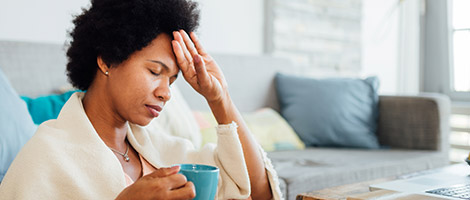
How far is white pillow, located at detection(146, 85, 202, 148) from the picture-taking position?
187 cm

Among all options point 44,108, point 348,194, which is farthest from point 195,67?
point 44,108

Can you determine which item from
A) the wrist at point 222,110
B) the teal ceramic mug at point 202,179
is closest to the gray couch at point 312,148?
the wrist at point 222,110

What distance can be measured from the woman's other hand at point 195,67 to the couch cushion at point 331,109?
1.57m

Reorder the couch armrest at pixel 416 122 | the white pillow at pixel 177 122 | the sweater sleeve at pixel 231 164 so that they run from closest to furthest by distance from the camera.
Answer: the sweater sleeve at pixel 231 164 < the white pillow at pixel 177 122 < the couch armrest at pixel 416 122

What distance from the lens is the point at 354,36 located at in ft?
12.3

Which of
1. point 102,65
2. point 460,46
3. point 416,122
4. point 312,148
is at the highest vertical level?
point 460,46

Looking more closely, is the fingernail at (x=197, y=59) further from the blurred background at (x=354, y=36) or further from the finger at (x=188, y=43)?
the blurred background at (x=354, y=36)

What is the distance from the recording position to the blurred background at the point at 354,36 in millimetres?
3016

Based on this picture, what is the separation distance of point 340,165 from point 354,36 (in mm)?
1879

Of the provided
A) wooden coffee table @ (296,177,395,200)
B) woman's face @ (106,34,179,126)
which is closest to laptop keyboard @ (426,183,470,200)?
wooden coffee table @ (296,177,395,200)

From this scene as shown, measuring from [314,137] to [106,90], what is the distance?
1772 millimetres

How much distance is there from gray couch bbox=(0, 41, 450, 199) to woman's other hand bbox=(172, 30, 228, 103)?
2.60ft

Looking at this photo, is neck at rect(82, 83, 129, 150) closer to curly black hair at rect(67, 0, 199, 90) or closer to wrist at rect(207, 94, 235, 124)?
curly black hair at rect(67, 0, 199, 90)

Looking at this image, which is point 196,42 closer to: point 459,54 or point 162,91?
point 162,91
